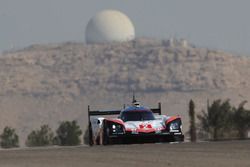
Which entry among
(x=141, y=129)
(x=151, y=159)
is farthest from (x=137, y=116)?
(x=151, y=159)

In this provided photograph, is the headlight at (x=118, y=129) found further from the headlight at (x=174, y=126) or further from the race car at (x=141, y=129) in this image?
the headlight at (x=174, y=126)

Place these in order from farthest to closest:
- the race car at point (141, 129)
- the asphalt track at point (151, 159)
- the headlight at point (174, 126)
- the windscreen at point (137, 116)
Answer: the windscreen at point (137, 116)
the headlight at point (174, 126)
the race car at point (141, 129)
the asphalt track at point (151, 159)

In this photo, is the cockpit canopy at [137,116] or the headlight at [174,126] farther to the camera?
the cockpit canopy at [137,116]

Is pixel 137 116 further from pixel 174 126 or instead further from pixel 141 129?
pixel 174 126

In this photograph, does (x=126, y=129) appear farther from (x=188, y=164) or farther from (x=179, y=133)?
(x=188, y=164)

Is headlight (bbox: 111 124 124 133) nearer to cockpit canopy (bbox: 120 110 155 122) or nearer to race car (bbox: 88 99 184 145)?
race car (bbox: 88 99 184 145)

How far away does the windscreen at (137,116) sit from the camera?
3497 cm

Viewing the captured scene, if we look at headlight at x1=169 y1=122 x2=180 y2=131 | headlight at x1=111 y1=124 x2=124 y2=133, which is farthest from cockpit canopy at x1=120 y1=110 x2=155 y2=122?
headlight at x1=169 y1=122 x2=180 y2=131

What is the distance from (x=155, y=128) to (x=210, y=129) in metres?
46.3

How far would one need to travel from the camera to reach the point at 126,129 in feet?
112

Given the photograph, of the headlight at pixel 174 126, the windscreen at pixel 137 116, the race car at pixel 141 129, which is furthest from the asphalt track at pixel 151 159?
the windscreen at pixel 137 116

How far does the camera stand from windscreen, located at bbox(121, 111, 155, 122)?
115 feet

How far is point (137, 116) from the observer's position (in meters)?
35.1

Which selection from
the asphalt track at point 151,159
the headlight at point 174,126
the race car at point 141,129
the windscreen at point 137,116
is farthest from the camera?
the windscreen at point 137,116
